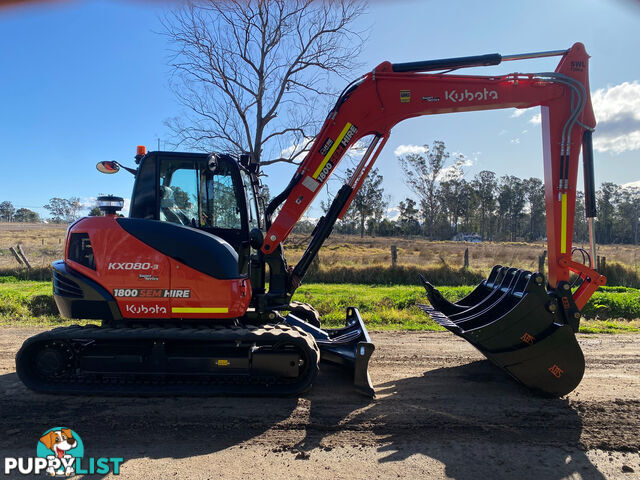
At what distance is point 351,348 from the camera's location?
5.03 m

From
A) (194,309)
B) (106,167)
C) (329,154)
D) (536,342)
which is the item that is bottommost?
(536,342)

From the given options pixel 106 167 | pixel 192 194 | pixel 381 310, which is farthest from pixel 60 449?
pixel 381 310

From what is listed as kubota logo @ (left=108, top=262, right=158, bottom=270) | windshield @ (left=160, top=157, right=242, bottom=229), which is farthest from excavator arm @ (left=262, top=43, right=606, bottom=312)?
kubota logo @ (left=108, top=262, right=158, bottom=270)

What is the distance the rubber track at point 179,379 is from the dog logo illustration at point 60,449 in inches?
27.3

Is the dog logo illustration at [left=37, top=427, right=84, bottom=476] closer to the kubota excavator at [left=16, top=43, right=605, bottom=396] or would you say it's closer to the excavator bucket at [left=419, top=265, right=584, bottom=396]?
the kubota excavator at [left=16, top=43, right=605, bottom=396]

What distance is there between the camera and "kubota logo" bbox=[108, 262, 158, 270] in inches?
171

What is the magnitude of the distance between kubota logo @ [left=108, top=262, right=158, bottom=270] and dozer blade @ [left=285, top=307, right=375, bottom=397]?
188 cm

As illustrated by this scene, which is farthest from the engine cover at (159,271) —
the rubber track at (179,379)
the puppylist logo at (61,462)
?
the puppylist logo at (61,462)

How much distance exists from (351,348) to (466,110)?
3291mm

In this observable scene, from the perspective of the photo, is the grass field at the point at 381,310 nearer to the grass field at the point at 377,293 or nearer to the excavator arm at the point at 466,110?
the grass field at the point at 377,293

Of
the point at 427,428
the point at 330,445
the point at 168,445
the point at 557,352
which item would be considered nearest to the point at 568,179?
the point at 557,352

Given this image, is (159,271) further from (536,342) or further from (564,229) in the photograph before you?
(564,229)

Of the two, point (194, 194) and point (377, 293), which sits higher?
point (194, 194)

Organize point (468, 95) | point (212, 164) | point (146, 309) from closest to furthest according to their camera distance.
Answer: point (212, 164) → point (146, 309) → point (468, 95)
